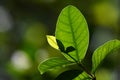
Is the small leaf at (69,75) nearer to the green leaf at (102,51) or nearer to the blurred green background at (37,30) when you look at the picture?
the green leaf at (102,51)

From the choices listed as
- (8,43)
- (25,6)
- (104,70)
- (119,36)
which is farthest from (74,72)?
(25,6)

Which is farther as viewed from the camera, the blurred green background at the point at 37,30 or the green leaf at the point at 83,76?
the blurred green background at the point at 37,30

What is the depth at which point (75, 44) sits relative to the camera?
3.44ft

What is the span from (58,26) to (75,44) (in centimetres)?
7

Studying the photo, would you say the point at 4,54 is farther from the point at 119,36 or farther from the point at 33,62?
the point at 119,36

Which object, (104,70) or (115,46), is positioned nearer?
(115,46)

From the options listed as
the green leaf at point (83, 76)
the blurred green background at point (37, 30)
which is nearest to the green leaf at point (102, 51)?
the green leaf at point (83, 76)

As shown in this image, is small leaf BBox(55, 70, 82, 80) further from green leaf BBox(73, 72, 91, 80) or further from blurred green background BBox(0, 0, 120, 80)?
blurred green background BBox(0, 0, 120, 80)

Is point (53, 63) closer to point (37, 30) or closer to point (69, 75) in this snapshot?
point (69, 75)

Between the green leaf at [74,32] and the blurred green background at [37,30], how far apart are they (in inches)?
72.7

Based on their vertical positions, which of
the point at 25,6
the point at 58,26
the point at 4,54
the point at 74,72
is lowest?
the point at 4,54

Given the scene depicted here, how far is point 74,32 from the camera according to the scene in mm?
1047

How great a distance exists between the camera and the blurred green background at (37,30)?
10.6ft

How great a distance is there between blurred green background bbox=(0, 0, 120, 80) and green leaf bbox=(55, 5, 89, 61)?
1846 mm
